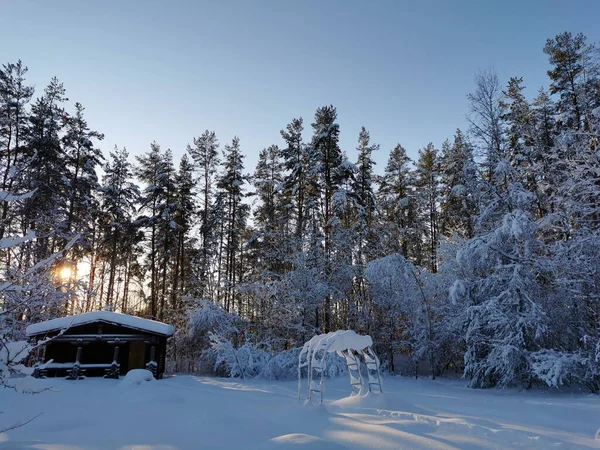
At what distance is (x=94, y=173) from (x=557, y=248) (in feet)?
79.9

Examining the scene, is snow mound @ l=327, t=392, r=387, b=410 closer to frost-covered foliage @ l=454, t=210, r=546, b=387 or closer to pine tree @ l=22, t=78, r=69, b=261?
frost-covered foliage @ l=454, t=210, r=546, b=387

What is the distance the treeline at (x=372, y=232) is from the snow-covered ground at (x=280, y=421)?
105 inches

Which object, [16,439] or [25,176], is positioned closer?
[16,439]

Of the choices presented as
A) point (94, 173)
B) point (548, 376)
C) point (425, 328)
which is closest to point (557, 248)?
point (548, 376)

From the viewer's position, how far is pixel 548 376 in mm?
13047

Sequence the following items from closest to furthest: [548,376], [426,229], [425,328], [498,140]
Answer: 1. [548,376]
2. [498,140]
3. [425,328]
4. [426,229]

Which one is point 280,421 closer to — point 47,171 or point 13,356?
point 13,356

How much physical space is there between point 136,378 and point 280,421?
840 cm

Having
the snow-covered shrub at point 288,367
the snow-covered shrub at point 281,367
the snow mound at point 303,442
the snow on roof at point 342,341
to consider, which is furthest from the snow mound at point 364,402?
the snow-covered shrub at point 281,367

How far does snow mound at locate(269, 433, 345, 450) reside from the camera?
621 cm

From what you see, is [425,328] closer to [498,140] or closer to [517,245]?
[517,245]

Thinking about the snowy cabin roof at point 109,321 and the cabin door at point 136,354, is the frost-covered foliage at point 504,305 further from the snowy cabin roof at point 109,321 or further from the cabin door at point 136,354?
the cabin door at point 136,354

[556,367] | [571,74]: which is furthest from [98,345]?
[571,74]

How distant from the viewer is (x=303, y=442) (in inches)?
249
